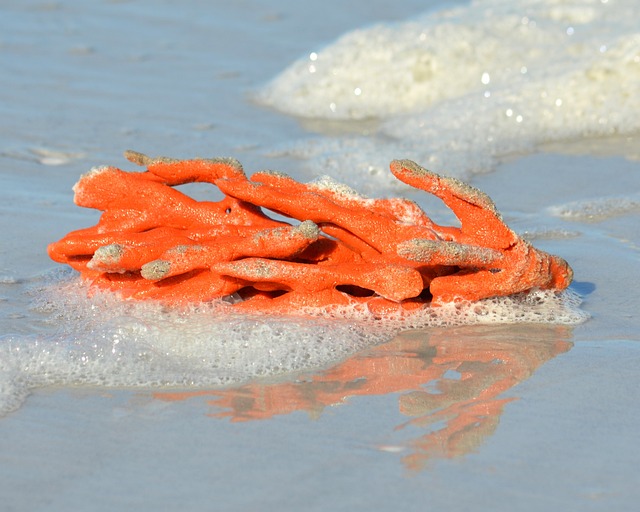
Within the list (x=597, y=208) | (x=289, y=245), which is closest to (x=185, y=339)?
(x=289, y=245)

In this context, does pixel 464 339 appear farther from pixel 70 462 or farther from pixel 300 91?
→ pixel 300 91

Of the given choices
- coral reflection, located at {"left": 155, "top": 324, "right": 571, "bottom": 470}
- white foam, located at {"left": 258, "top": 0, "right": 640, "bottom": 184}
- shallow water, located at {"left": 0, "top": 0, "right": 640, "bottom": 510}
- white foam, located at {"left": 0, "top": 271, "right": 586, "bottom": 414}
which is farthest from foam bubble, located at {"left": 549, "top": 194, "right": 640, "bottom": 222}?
coral reflection, located at {"left": 155, "top": 324, "right": 571, "bottom": 470}

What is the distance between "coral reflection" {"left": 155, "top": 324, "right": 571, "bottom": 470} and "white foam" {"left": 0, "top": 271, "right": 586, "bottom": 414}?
2.6 inches

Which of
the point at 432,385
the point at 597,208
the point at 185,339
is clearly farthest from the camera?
the point at 597,208

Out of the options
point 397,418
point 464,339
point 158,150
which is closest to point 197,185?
point 158,150

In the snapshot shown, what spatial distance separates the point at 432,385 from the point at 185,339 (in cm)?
70

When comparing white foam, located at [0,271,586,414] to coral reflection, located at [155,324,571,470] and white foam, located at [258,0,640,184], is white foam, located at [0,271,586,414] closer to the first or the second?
coral reflection, located at [155,324,571,470]

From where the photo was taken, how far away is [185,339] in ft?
9.44

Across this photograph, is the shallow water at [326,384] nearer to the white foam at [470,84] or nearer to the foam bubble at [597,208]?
the foam bubble at [597,208]

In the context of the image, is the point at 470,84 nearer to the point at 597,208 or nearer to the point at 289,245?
the point at 597,208

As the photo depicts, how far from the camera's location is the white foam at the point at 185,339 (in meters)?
2.69

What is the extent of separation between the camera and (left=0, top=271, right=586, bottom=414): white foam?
2.69 meters

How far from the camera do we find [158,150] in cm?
505

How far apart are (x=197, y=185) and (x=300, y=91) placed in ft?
5.71
